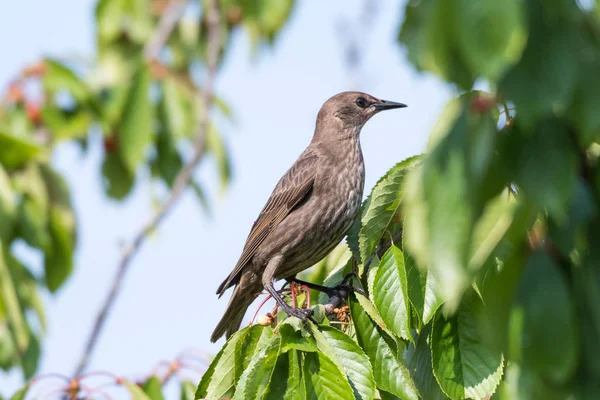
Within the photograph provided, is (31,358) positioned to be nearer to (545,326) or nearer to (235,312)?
(235,312)

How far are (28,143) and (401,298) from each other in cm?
282

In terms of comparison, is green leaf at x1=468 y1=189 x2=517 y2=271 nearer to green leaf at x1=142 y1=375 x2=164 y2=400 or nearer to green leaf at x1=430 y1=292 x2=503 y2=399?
green leaf at x1=430 y1=292 x2=503 y2=399

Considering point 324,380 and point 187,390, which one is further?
point 187,390

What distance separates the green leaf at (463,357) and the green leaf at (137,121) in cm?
245

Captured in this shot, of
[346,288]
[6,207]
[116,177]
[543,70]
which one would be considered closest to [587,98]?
[543,70]

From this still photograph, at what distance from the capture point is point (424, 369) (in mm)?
3463

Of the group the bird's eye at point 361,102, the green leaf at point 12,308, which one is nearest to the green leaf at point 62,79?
the green leaf at point 12,308

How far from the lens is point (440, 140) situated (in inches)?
50.1

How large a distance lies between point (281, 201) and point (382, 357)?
2605 millimetres

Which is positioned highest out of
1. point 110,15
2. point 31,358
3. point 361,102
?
point 110,15

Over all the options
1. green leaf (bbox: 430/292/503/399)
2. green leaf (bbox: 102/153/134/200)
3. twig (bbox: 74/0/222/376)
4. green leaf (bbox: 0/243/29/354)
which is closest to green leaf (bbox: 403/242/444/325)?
green leaf (bbox: 430/292/503/399)

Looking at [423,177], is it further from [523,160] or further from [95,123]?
[95,123]

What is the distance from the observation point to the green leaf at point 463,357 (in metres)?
3.10

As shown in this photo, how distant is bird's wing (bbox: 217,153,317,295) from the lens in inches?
228
